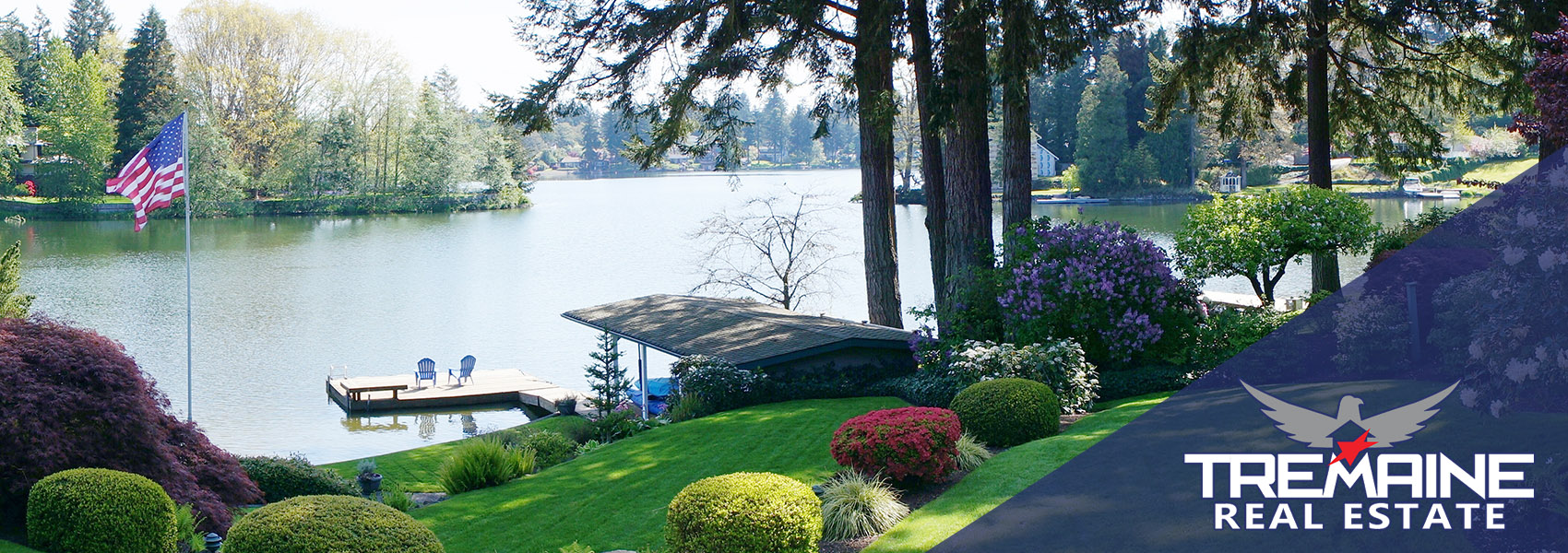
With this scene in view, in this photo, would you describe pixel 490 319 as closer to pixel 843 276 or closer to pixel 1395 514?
pixel 843 276

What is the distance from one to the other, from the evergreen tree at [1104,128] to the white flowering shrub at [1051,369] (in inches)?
2142

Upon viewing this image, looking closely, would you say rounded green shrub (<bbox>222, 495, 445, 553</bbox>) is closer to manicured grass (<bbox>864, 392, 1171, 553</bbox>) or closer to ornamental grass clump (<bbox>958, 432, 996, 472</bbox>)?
manicured grass (<bbox>864, 392, 1171, 553</bbox>)

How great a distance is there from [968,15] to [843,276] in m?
27.1

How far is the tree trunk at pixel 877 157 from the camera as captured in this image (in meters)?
18.1

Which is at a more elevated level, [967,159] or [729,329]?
[967,159]

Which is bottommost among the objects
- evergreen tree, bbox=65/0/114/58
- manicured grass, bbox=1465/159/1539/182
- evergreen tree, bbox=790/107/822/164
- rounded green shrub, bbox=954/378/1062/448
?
rounded green shrub, bbox=954/378/1062/448

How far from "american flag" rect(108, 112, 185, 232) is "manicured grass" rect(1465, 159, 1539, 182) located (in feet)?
217

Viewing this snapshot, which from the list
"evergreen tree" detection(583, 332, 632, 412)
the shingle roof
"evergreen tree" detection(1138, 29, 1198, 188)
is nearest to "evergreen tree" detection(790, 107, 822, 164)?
"evergreen tree" detection(1138, 29, 1198, 188)

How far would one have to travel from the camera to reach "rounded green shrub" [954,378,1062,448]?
39.2 feet

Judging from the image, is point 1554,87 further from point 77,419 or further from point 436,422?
point 436,422

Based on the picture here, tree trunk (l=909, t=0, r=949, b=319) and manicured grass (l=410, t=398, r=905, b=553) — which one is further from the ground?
tree trunk (l=909, t=0, r=949, b=319)

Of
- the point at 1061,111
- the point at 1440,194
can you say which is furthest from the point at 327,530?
the point at 1061,111

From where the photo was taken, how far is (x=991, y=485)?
33.6 ft

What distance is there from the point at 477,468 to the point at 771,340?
20.5 feet
